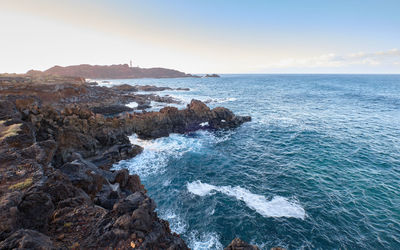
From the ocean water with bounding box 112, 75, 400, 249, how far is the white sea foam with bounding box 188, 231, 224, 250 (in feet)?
0.25

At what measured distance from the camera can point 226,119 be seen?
4353 cm

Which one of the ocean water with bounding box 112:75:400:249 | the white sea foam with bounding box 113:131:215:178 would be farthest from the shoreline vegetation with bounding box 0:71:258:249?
the ocean water with bounding box 112:75:400:249

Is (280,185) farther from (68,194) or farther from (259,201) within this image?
(68,194)

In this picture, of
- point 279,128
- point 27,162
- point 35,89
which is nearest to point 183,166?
point 27,162

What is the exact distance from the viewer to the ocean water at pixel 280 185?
1424cm

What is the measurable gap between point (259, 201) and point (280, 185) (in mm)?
4017

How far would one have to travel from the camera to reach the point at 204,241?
13.7 m

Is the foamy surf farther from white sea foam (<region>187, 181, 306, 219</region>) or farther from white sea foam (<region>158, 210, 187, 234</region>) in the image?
white sea foam (<region>158, 210, 187, 234</region>)

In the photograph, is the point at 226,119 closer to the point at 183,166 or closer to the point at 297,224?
the point at 183,166

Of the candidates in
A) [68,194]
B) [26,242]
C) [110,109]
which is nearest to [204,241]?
[68,194]

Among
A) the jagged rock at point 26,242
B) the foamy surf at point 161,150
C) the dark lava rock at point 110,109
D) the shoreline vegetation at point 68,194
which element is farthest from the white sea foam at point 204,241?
the dark lava rock at point 110,109

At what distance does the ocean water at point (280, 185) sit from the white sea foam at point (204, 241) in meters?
0.07

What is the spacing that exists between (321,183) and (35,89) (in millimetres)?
66425

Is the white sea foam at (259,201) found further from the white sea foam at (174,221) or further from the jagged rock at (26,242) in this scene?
the jagged rock at (26,242)
